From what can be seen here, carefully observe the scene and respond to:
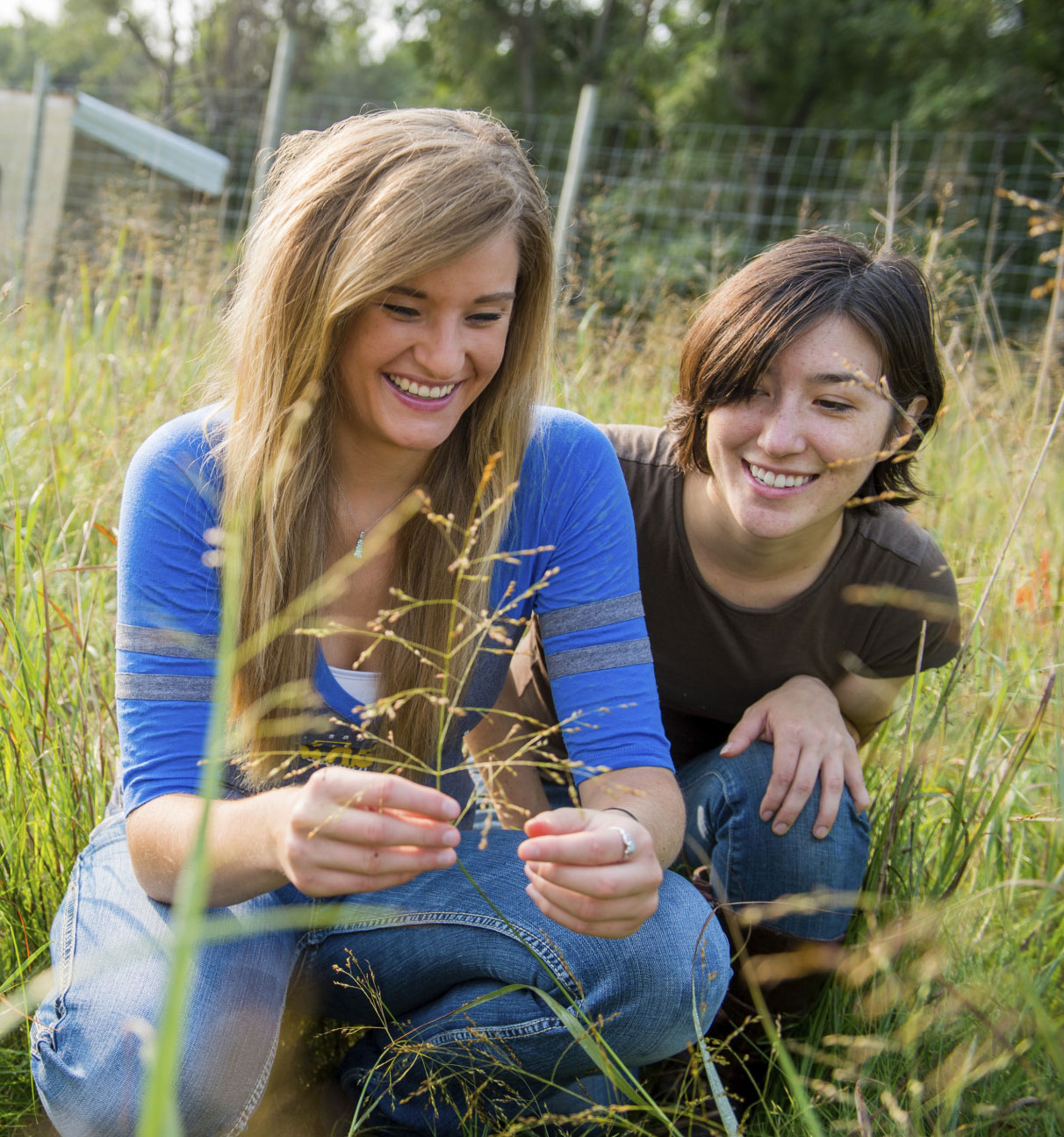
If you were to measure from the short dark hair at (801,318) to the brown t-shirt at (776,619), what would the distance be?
0.12m

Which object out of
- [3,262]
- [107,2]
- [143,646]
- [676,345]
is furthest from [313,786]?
[107,2]

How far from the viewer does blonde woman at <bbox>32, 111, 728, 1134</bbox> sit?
1419 millimetres

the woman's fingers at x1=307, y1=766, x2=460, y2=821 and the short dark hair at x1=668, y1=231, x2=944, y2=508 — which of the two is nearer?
the woman's fingers at x1=307, y1=766, x2=460, y2=821

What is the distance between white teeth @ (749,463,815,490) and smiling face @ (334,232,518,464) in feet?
1.83

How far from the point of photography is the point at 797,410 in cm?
188

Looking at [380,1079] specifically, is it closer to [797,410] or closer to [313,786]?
[313,786]

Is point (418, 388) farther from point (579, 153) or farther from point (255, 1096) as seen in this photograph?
point (579, 153)

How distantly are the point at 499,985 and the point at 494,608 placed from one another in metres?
0.60

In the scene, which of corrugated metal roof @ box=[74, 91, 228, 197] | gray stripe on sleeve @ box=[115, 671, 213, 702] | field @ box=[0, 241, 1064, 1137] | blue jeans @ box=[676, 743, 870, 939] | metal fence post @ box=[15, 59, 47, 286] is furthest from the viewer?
corrugated metal roof @ box=[74, 91, 228, 197]

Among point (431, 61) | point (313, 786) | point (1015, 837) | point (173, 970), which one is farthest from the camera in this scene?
point (431, 61)

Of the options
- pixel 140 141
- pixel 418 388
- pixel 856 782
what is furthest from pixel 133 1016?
pixel 140 141

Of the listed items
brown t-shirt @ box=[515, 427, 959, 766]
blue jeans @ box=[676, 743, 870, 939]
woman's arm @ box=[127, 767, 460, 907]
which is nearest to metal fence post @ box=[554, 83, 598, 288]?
brown t-shirt @ box=[515, 427, 959, 766]

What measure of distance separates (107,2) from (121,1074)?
35967 mm

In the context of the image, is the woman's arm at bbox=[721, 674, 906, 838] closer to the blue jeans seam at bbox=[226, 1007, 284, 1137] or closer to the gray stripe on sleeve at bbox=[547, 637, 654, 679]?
the gray stripe on sleeve at bbox=[547, 637, 654, 679]
